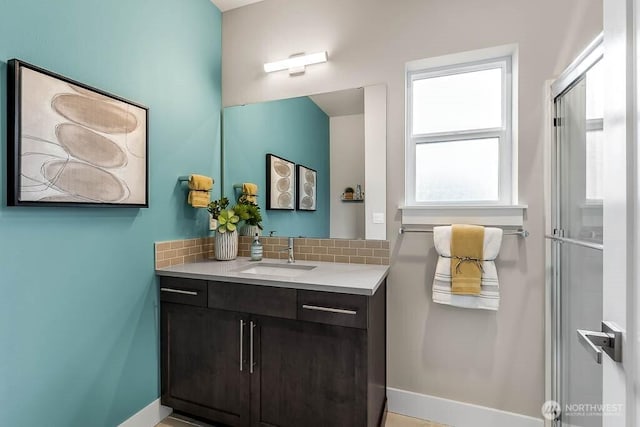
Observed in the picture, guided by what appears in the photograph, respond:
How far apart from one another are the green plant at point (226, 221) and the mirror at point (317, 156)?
0.80 feet

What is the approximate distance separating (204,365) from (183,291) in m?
0.44

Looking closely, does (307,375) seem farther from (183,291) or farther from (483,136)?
(483,136)

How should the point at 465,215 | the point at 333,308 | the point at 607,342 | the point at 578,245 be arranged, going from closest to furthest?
the point at 607,342, the point at 578,245, the point at 333,308, the point at 465,215

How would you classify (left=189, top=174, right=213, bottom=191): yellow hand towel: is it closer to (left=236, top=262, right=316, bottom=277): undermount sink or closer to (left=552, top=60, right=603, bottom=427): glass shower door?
(left=236, top=262, right=316, bottom=277): undermount sink

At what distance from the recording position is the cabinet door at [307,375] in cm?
144

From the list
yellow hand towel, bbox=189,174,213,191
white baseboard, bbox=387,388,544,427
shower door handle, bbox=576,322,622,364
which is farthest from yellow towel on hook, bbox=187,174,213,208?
shower door handle, bbox=576,322,622,364

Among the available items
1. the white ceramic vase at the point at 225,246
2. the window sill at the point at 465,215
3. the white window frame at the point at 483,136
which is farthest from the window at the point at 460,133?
the white ceramic vase at the point at 225,246

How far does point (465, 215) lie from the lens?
1.82 metres

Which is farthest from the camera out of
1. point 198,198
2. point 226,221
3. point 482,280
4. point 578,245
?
point 226,221

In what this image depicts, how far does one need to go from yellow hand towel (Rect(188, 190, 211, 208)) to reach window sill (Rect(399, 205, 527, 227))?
131 centimetres

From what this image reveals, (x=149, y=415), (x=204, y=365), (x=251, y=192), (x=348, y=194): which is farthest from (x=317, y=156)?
(x=149, y=415)

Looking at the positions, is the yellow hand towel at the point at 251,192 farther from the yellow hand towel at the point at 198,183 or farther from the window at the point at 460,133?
the window at the point at 460,133

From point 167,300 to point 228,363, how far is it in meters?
0.55

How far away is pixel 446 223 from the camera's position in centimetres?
185
